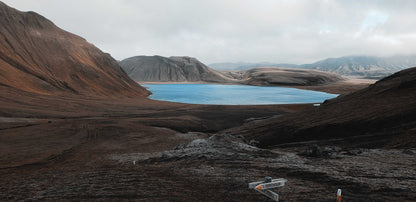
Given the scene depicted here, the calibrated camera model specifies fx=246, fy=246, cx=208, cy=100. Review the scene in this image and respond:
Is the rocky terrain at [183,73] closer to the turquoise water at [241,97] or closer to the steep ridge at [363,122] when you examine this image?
the turquoise water at [241,97]

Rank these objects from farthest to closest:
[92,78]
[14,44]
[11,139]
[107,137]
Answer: [92,78] < [14,44] < [107,137] < [11,139]

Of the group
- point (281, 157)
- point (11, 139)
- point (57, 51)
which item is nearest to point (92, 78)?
point (57, 51)

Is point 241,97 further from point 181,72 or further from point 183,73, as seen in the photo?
point 183,73

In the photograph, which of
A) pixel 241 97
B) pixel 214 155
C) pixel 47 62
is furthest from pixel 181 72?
pixel 214 155

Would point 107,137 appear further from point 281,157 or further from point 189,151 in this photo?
point 281,157

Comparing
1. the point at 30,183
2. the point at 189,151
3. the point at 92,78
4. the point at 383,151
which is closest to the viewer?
the point at 30,183

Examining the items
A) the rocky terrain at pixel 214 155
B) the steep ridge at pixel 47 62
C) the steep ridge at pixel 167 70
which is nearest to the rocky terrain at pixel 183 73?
the steep ridge at pixel 167 70
